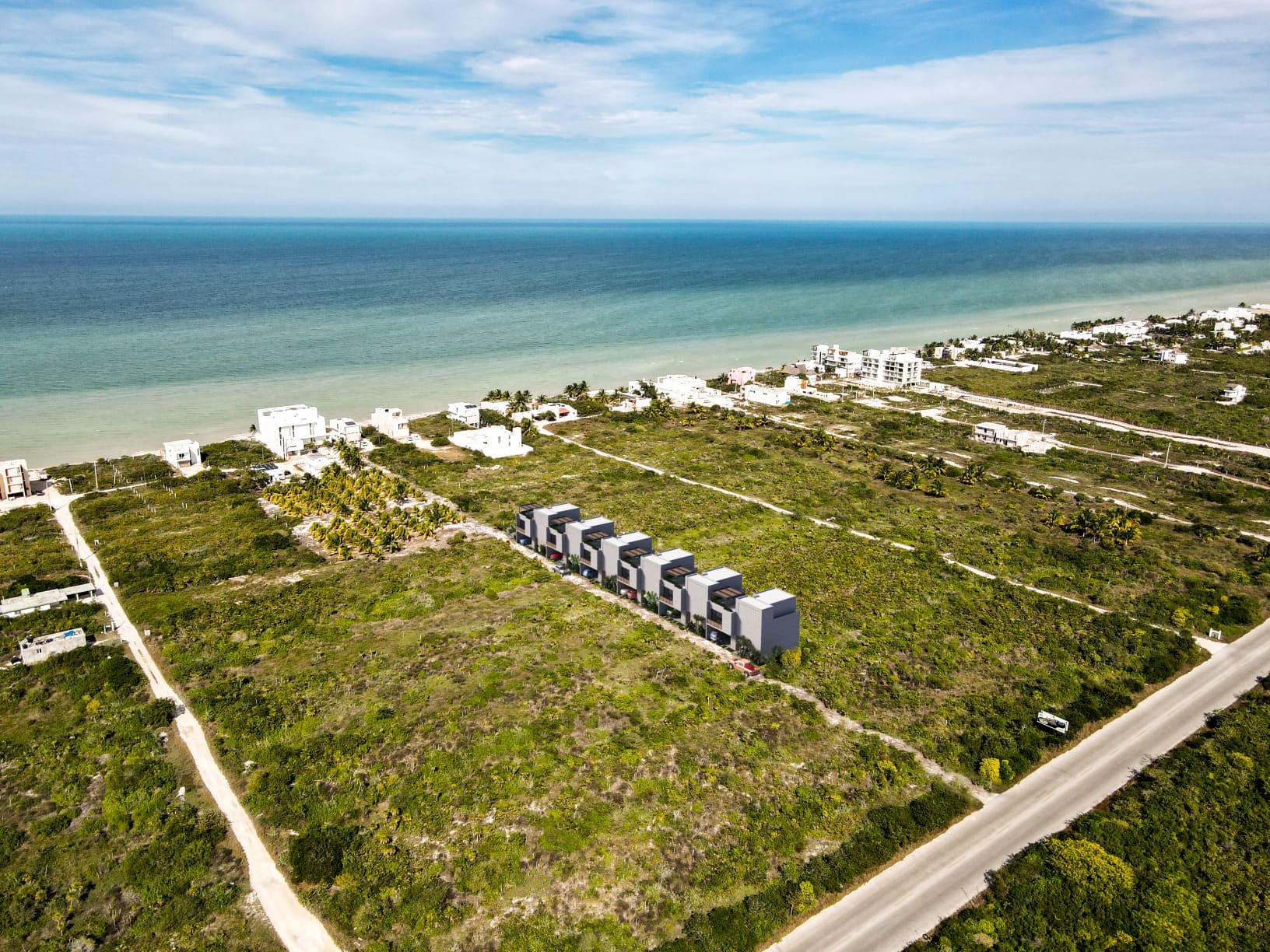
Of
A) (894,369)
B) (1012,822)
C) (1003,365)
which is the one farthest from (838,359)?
(1012,822)

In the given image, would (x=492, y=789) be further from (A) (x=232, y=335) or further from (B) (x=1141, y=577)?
(A) (x=232, y=335)

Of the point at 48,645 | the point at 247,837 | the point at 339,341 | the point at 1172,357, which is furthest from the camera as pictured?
the point at 339,341

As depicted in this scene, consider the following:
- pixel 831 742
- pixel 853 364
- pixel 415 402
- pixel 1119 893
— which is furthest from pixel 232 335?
pixel 1119 893

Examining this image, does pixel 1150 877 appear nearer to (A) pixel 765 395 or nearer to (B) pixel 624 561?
(B) pixel 624 561

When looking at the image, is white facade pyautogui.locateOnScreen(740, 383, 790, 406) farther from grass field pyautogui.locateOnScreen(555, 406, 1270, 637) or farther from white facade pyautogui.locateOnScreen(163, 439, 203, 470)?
white facade pyautogui.locateOnScreen(163, 439, 203, 470)

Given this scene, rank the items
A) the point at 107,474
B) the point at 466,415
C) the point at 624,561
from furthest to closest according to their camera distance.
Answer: the point at 466,415, the point at 107,474, the point at 624,561

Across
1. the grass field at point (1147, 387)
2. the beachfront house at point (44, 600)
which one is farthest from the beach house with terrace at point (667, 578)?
the grass field at point (1147, 387)
